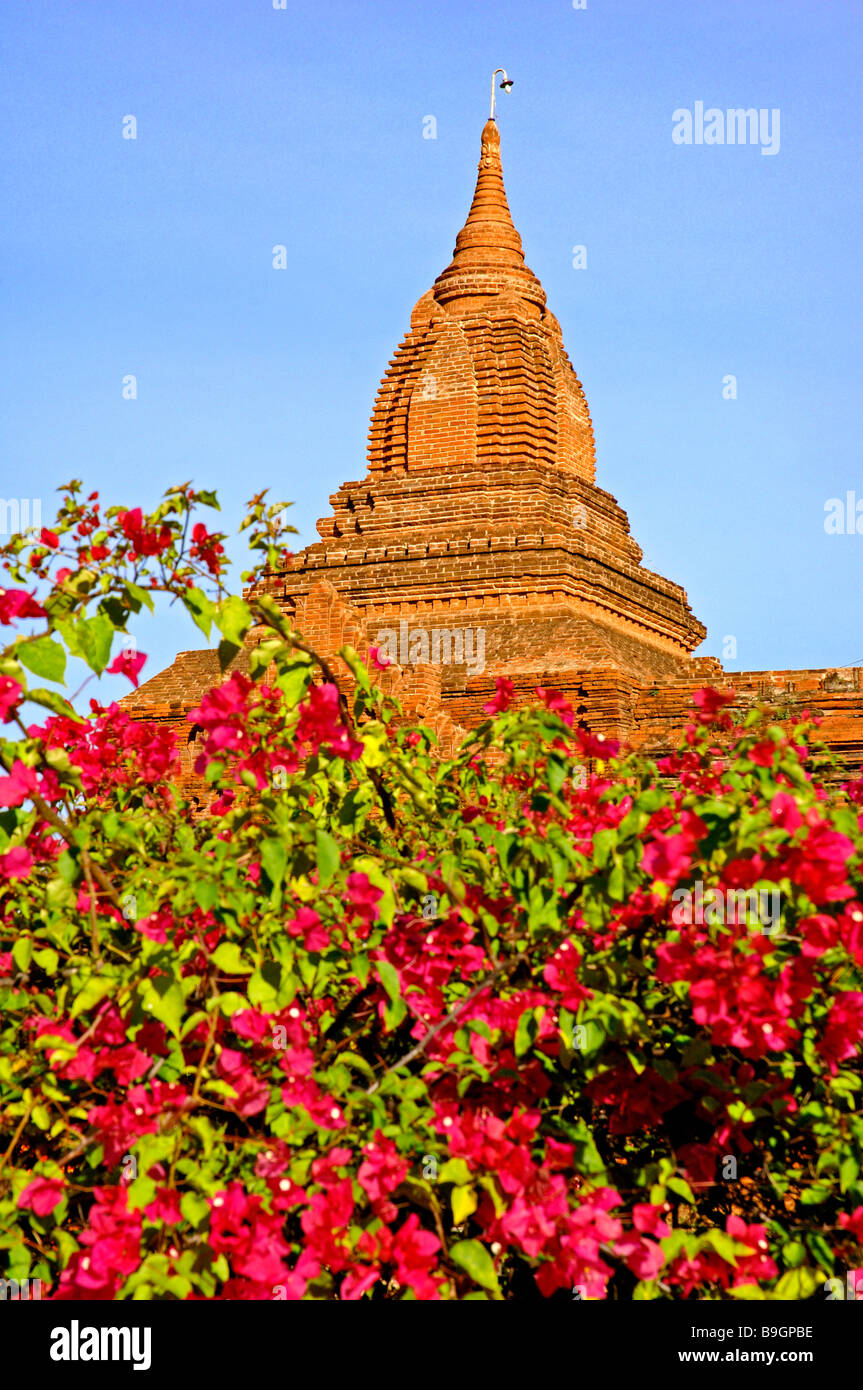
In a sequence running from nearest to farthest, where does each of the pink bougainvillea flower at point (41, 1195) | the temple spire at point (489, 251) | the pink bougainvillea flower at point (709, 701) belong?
the pink bougainvillea flower at point (41, 1195) < the pink bougainvillea flower at point (709, 701) < the temple spire at point (489, 251)

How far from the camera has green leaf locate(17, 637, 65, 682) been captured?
304 centimetres

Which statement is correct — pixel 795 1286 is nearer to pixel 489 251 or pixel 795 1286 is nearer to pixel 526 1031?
pixel 526 1031

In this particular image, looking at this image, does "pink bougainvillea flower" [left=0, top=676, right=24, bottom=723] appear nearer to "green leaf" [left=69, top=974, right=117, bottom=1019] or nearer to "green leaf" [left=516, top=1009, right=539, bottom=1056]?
"green leaf" [left=69, top=974, right=117, bottom=1019]

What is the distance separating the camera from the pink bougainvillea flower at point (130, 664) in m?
4.23

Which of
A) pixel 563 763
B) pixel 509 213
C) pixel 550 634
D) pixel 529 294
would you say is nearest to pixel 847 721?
pixel 550 634

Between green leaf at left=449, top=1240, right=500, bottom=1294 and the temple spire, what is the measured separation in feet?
60.8

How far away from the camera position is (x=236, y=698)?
334 cm

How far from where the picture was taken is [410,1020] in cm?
375

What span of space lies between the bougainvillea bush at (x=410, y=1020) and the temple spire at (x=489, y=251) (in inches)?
688

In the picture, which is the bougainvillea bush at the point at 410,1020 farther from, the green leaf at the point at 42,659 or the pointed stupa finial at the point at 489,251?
the pointed stupa finial at the point at 489,251

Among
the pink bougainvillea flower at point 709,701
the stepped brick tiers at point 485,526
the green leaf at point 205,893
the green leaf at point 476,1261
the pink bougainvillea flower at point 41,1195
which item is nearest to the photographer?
the green leaf at point 476,1261

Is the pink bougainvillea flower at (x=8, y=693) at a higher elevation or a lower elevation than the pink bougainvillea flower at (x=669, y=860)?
higher

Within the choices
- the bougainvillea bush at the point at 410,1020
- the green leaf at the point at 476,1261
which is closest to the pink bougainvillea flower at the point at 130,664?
the bougainvillea bush at the point at 410,1020
